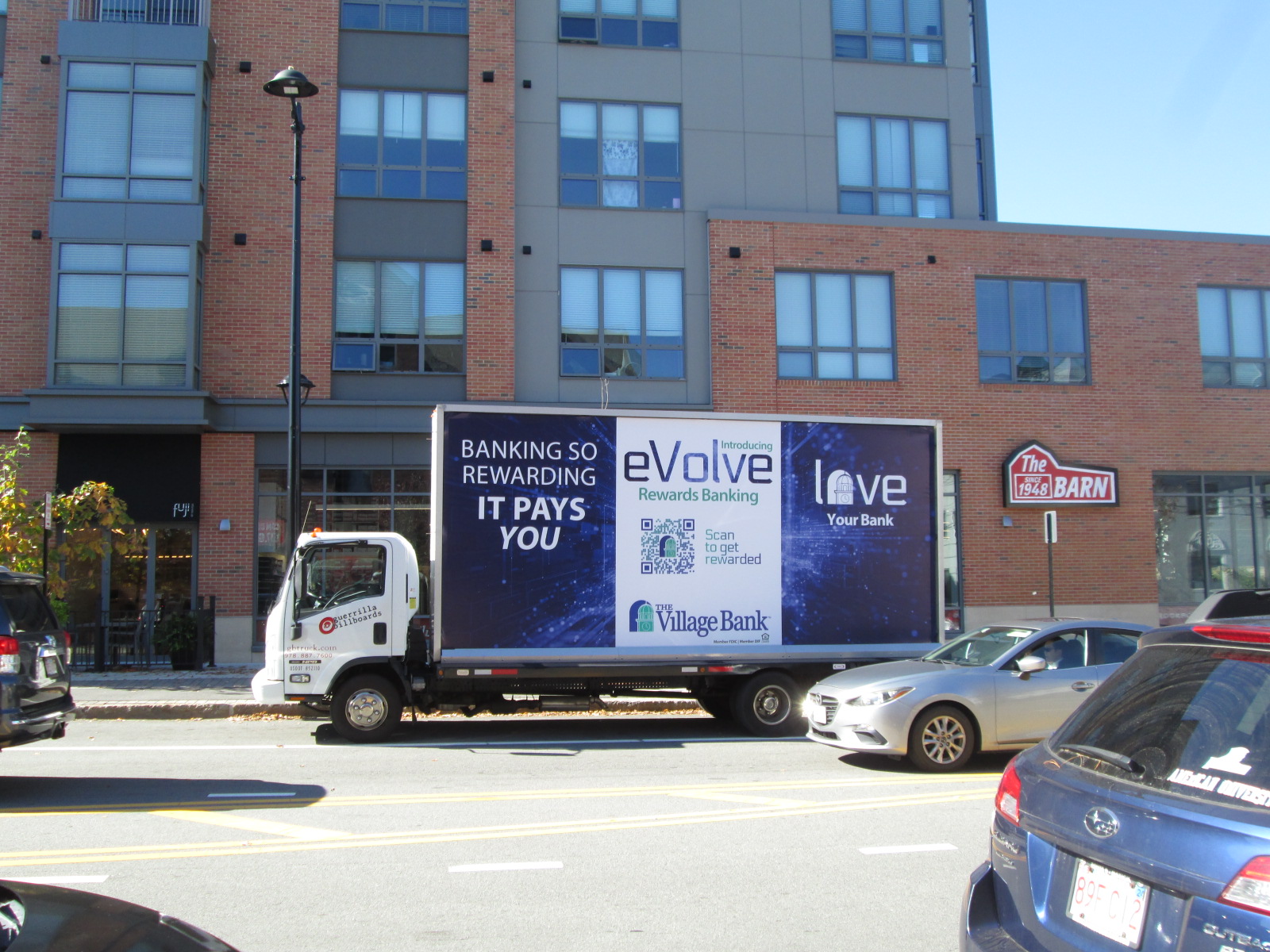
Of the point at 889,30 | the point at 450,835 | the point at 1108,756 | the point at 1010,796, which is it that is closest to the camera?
the point at 1108,756

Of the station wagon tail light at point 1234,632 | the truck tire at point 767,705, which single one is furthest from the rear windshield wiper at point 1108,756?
the truck tire at point 767,705

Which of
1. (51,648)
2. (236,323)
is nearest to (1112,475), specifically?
(236,323)

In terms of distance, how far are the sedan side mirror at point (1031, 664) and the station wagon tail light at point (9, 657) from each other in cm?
826

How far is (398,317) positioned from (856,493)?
10.6 meters

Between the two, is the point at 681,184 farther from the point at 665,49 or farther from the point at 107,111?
the point at 107,111

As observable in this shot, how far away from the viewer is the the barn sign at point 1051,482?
2028 centimetres

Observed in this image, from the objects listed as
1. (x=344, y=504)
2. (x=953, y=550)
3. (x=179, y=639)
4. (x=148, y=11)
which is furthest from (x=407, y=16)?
(x=953, y=550)

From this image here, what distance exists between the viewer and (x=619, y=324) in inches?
784

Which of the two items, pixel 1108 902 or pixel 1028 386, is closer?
pixel 1108 902

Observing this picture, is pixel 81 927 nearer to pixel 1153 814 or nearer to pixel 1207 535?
pixel 1153 814

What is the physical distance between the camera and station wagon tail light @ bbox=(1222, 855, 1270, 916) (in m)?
2.57

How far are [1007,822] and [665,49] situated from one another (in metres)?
19.7

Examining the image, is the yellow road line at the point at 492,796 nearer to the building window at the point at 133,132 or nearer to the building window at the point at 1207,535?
the building window at the point at 133,132

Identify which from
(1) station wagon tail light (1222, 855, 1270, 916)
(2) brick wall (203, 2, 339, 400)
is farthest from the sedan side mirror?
(2) brick wall (203, 2, 339, 400)
